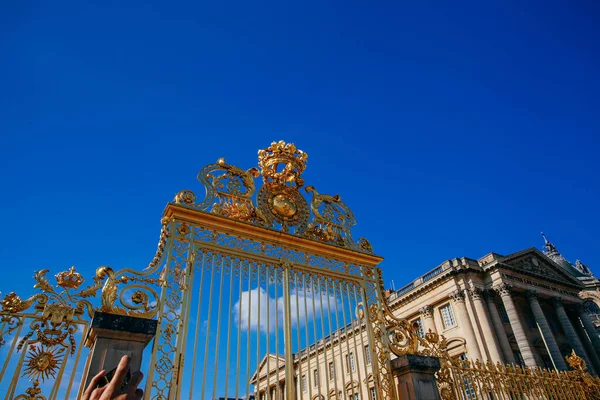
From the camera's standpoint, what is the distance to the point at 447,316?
2500 cm

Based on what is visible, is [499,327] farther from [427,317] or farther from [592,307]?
[592,307]

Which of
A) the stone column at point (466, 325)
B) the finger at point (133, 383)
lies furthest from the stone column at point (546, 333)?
the finger at point (133, 383)

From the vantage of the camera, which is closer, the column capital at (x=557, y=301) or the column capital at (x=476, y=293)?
the column capital at (x=476, y=293)

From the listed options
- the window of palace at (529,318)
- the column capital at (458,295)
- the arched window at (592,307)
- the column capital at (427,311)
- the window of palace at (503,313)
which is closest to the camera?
the column capital at (458,295)

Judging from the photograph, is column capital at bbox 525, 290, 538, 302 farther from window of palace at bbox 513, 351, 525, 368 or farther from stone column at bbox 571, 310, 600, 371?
stone column at bbox 571, 310, 600, 371

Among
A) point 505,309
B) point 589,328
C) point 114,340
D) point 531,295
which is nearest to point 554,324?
point 589,328

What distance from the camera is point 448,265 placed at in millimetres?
25688

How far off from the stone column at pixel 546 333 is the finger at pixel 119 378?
24.7 meters

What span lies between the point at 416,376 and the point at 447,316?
816 inches

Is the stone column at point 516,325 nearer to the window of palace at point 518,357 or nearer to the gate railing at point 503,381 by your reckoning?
the window of palace at point 518,357

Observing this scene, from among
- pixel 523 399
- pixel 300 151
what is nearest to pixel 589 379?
pixel 523 399

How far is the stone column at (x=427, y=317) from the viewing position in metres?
25.1

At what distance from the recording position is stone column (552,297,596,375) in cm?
2498

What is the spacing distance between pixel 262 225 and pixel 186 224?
123cm
